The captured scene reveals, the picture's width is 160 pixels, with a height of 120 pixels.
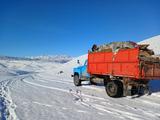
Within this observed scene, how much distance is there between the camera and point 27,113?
7770 mm

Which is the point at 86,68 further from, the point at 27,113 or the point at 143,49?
the point at 27,113

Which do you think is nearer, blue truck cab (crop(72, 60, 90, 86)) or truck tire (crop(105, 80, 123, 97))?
truck tire (crop(105, 80, 123, 97))

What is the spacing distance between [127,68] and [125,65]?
21 centimetres

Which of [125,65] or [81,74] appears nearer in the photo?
[125,65]

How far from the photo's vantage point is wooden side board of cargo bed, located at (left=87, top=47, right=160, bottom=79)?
1060 centimetres

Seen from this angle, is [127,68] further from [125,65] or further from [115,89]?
[115,89]

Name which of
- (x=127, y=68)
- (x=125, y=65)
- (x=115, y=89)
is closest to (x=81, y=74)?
(x=115, y=89)

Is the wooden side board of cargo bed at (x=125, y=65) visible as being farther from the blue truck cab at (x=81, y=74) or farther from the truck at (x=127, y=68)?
the blue truck cab at (x=81, y=74)

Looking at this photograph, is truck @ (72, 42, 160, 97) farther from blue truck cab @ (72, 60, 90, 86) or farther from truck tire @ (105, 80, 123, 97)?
blue truck cab @ (72, 60, 90, 86)

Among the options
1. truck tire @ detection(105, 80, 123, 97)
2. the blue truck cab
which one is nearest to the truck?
truck tire @ detection(105, 80, 123, 97)

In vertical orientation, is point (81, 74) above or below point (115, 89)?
above

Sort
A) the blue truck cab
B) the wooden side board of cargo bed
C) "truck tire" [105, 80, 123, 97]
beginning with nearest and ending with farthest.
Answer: the wooden side board of cargo bed, "truck tire" [105, 80, 123, 97], the blue truck cab

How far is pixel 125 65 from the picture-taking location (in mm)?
11344

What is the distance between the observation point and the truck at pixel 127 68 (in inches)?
420
